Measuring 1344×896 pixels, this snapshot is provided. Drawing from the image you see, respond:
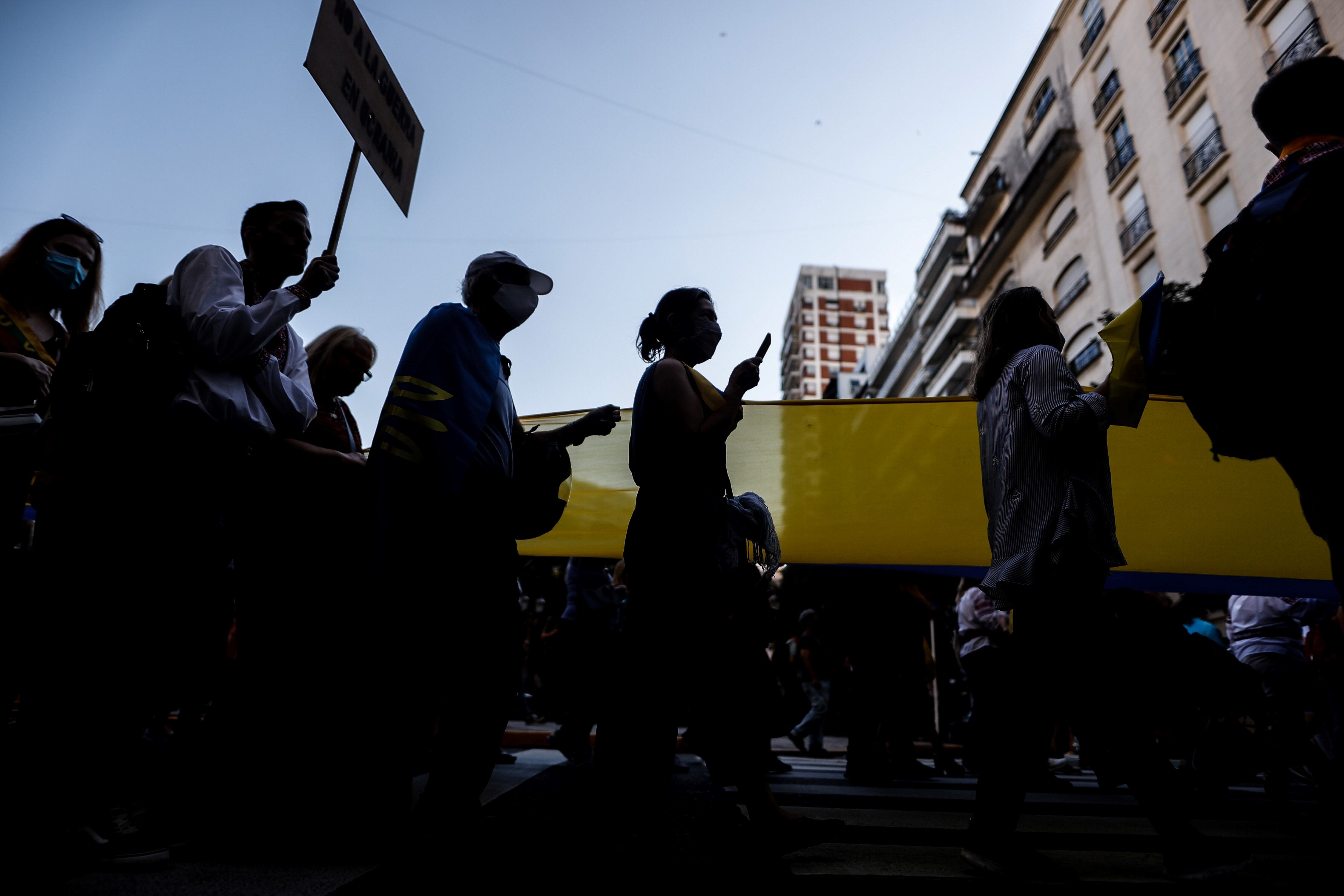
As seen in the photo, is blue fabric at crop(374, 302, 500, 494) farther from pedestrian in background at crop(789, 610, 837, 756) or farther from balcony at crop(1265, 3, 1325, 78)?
balcony at crop(1265, 3, 1325, 78)

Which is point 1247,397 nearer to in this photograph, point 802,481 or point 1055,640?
point 1055,640

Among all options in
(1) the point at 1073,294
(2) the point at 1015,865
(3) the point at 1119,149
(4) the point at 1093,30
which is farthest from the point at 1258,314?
→ (4) the point at 1093,30

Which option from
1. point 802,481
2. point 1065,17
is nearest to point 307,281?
point 802,481

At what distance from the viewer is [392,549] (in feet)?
6.08

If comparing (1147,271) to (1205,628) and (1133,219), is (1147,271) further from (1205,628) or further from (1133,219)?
(1205,628)

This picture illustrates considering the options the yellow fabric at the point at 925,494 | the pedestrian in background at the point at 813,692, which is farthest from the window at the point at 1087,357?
the yellow fabric at the point at 925,494

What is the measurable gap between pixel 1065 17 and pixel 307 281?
32.4m

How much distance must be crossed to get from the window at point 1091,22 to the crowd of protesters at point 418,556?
28.3 meters

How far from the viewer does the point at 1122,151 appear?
2319 cm

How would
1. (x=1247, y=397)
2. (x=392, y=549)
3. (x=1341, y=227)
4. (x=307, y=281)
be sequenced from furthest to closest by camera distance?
(x=307, y=281) → (x=392, y=549) → (x=1247, y=397) → (x=1341, y=227)

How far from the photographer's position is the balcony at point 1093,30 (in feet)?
79.8

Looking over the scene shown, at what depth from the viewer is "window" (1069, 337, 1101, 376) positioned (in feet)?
75.2

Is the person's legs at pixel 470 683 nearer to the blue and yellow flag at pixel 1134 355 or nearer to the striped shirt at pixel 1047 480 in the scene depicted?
the striped shirt at pixel 1047 480

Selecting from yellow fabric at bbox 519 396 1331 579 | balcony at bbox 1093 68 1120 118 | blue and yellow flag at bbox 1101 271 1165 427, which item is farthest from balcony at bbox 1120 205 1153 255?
blue and yellow flag at bbox 1101 271 1165 427
